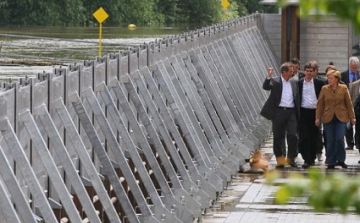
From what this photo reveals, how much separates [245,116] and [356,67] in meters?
1.93

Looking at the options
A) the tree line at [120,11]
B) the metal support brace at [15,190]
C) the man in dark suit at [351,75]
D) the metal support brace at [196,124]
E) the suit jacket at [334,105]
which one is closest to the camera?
the metal support brace at [15,190]

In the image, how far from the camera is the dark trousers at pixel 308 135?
17281 millimetres

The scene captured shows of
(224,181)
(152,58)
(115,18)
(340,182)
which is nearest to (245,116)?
(224,181)

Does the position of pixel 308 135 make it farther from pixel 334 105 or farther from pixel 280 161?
pixel 334 105

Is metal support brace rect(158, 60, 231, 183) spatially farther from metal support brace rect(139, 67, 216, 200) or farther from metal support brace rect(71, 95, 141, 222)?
metal support brace rect(71, 95, 141, 222)

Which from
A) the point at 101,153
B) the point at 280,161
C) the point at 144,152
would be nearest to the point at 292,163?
the point at 280,161

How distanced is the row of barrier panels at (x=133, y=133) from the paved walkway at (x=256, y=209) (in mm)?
152

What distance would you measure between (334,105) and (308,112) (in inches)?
24.9

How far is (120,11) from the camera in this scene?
85.1 meters

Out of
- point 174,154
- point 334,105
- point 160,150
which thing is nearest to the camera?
point 160,150

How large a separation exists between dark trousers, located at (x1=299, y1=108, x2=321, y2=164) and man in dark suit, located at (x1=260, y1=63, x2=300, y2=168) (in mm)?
195

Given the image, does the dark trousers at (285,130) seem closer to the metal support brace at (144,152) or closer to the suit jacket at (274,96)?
the suit jacket at (274,96)

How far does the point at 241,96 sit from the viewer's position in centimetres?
2045

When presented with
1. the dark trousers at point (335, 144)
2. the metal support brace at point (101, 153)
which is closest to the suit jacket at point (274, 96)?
the dark trousers at point (335, 144)
